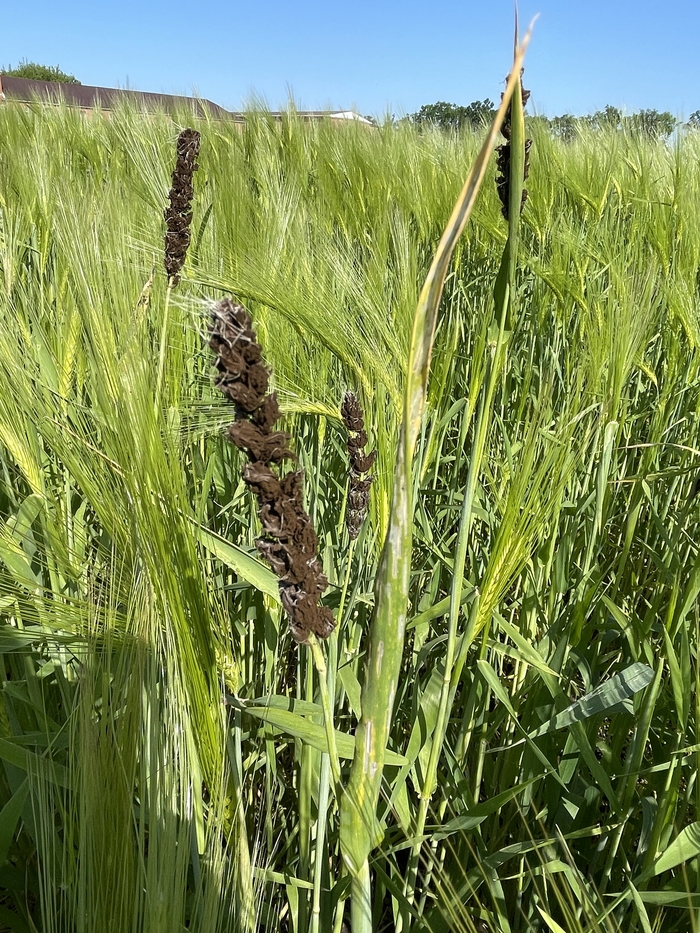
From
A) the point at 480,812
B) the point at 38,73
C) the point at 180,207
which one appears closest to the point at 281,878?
the point at 480,812

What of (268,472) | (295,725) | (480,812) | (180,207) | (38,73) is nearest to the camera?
(268,472)

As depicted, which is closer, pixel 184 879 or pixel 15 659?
pixel 184 879

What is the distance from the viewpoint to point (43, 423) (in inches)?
29.3

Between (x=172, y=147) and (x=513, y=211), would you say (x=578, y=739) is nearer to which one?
(x=513, y=211)

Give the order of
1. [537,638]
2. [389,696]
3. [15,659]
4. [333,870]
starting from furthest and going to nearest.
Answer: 1. [537,638]
2. [15,659]
3. [333,870]
4. [389,696]

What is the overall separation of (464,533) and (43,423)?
479mm

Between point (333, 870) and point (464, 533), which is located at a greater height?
point (464, 533)

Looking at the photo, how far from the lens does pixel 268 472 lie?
33cm

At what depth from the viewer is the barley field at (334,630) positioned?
48 cm

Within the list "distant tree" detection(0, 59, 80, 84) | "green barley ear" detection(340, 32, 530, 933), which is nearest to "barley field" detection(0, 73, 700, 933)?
"green barley ear" detection(340, 32, 530, 933)

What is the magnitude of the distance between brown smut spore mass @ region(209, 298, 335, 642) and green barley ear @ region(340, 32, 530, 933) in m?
0.04

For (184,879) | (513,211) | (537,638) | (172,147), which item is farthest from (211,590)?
(172,147)

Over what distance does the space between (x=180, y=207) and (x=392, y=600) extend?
58 centimetres

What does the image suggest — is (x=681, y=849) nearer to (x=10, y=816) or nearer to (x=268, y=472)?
(x=268, y=472)
